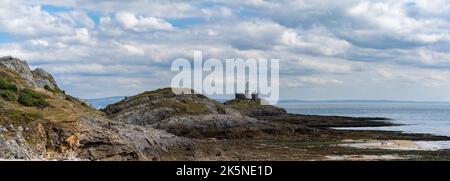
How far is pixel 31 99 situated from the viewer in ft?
144

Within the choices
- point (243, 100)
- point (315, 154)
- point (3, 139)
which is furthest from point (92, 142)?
point (243, 100)

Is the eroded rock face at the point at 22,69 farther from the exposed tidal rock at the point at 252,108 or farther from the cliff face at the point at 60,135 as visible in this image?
the exposed tidal rock at the point at 252,108

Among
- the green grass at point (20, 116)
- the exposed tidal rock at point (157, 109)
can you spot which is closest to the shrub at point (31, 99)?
the green grass at point (20, 116)

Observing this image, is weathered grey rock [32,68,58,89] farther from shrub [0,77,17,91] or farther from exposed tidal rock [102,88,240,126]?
shrub [0,77,17,91]

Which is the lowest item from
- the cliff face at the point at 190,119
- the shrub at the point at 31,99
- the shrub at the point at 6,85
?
the cliff face at the point at 190,119

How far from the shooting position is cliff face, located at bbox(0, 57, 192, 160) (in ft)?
110

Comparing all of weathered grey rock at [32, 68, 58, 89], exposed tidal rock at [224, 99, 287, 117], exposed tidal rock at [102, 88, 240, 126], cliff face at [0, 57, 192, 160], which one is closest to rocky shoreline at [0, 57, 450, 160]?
cliff face at [0, 57, 192, 160]

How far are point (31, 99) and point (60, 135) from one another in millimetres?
9332

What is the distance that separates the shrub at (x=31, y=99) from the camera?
4310 centimetres

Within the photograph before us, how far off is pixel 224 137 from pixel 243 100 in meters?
115

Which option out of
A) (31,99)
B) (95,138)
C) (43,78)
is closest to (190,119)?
(43,78)
